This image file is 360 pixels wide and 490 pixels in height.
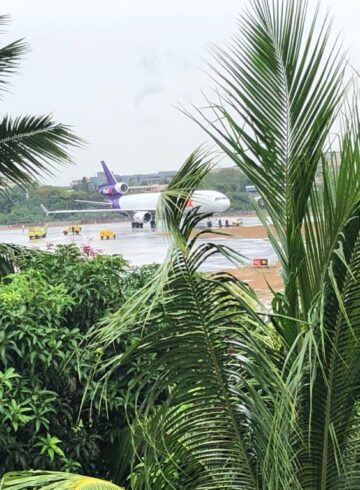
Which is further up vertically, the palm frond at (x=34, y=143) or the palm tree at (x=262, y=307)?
the palm frond at (x=34, y=143)

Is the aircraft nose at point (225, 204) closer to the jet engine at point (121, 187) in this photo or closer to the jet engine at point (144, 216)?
the jet engine at point (144, 216)

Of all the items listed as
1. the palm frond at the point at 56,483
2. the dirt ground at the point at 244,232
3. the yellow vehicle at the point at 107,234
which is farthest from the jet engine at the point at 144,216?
the palm frond at the point at 56,483

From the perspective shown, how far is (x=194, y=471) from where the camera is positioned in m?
1.36

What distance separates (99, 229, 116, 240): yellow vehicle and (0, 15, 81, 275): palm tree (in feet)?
1.87

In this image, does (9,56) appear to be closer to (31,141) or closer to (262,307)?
(31,141)

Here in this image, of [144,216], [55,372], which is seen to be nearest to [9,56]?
[144,216]

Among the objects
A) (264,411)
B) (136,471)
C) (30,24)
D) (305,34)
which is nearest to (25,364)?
(136,471)

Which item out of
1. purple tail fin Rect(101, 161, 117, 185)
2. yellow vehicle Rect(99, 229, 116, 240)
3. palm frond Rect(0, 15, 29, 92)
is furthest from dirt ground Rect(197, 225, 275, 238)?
palm frond Rect(0, 15, 29, 92)

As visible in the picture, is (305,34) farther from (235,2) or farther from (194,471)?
(194,471)

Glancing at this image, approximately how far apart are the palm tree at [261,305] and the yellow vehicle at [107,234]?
1.21 metres

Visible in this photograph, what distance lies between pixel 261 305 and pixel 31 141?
1.99 m

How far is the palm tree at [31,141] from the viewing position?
119 inches

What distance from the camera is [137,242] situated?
2.26m

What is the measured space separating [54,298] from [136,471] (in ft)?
1.67
